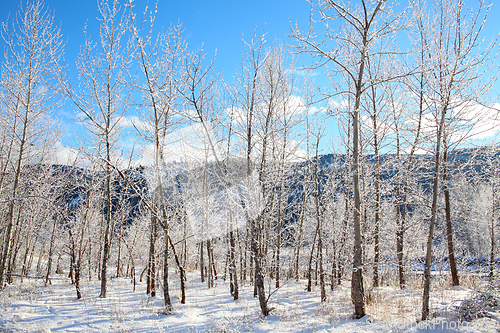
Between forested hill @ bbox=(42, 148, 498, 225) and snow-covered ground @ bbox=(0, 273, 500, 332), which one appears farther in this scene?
forested hill @ bbox=(42, 148, 498, 225)

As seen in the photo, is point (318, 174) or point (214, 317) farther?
point (318, 174)

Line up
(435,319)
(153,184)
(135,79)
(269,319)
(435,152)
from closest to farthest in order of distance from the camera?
(435,319) < (435,152) < (269,319) < (135,79) < (153,184)

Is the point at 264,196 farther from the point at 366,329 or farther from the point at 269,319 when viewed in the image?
the point at 366,329

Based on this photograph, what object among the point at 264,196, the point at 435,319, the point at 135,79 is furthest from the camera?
the point at 135,79

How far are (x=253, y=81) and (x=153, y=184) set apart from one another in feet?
20.1

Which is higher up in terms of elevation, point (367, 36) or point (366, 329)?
point (367, 36)

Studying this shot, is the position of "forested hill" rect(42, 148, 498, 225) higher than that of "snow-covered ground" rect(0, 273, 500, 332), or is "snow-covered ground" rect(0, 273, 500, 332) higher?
"forested hill" rect(42, 148, 498, 225)

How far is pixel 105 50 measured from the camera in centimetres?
795

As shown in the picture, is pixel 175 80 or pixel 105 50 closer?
pixel 175 80

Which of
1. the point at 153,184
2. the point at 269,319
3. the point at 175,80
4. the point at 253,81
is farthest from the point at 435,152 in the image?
the point at 153,184

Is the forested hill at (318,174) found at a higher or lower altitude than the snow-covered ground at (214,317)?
higher

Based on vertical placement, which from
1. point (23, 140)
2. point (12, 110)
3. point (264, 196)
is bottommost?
point (264, 196)

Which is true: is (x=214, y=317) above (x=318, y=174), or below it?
below

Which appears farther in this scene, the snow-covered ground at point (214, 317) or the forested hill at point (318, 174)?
the forested hill at point (318, 174)
